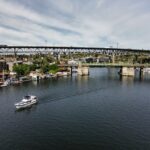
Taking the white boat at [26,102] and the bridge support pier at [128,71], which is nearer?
the white boat at [26,102]

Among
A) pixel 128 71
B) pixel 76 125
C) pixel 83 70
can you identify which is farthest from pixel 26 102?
pixel 128 71

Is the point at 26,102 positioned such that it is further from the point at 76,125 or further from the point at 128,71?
the point at 128,71

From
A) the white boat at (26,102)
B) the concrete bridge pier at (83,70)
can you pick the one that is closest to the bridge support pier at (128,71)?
the concrete bridge pier at (83,70)

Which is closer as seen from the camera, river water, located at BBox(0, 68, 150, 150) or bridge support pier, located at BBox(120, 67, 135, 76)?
river water, located at BBox(0, 68, 150, 150)

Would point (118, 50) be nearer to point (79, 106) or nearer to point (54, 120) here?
point (79, 106)

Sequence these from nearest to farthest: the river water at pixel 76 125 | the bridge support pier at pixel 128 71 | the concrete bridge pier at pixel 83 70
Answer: the river water at pixel 76 125, the bridge support pier at pixel 128 71, the concrete bridge pier at pixel 83 70

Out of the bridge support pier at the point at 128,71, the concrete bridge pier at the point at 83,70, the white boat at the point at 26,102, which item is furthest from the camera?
the concrete bridge pier at the point at 83,70

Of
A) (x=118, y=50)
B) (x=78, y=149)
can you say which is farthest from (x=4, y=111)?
(x=118, y=50)

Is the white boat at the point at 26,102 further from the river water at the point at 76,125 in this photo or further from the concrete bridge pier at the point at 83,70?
the concrete bridge pier at the point at 83,70

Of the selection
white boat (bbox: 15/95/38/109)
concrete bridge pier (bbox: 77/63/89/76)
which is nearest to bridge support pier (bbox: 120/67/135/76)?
concrete bridge pier (bbox: 77/63/89/76)

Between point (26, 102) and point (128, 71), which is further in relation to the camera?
point (128, 71)

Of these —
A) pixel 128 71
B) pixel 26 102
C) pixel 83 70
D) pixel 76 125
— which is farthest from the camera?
pixel 83 70

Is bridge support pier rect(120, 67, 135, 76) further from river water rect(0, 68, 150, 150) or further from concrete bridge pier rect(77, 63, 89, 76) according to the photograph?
river water rect(0, 68, 150, 150)
